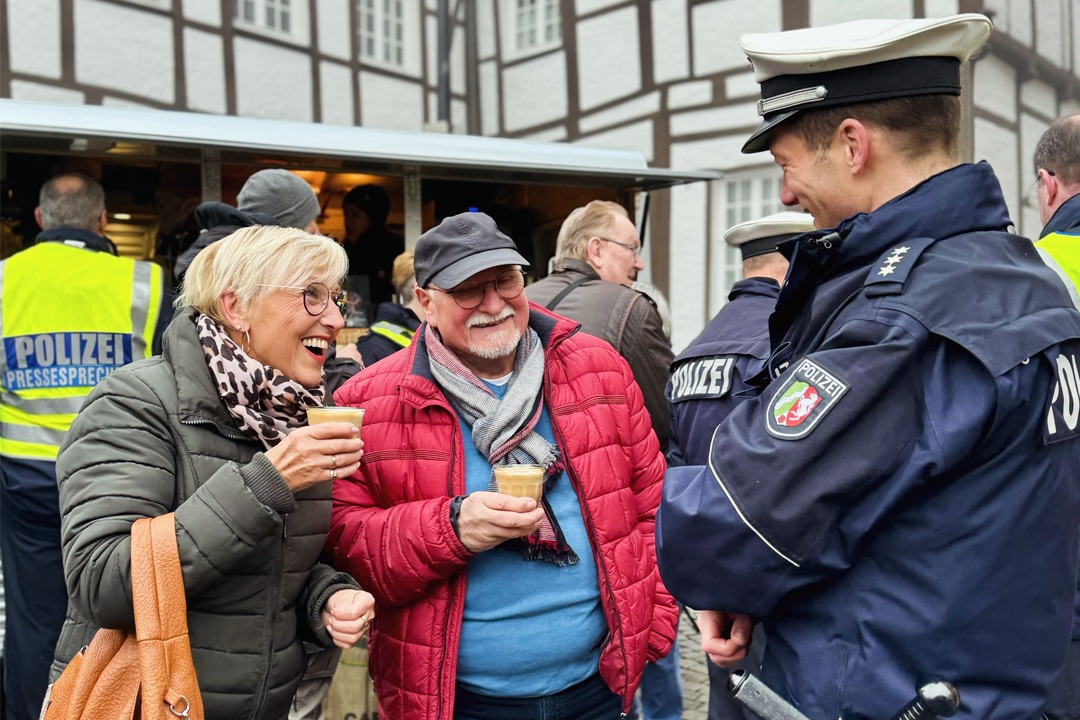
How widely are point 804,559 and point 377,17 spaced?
39.1 ft

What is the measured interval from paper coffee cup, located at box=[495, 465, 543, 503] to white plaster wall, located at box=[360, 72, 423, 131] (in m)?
10.3

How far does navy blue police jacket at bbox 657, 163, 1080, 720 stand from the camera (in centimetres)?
144

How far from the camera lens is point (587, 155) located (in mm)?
6590

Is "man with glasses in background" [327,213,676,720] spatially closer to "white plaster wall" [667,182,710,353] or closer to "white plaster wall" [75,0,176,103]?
"white plaster wall" [667,182,710,353]

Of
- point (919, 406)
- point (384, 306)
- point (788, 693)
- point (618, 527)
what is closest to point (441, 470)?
point (618, 527)

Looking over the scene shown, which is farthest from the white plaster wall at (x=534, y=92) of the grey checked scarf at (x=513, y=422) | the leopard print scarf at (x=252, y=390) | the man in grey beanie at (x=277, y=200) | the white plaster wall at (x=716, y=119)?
the leopard print scarf at (x=252, y=390)

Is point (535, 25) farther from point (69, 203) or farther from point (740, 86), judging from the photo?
point (69, 203)

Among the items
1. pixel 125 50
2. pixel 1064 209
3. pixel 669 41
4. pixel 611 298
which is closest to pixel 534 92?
pixel 669 41

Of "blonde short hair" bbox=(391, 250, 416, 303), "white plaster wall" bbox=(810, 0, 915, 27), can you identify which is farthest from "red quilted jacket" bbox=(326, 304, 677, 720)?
"white plaster wall" bbox=(810, 0, 915, 27)

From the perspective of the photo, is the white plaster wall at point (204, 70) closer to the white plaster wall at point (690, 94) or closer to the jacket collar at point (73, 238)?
the white plaster wall at point (690, 94)

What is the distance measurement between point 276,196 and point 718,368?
1731 mm

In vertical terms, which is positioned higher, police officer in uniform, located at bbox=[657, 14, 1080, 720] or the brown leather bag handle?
police officer in uniform, located at bbox=[657, 14, 1080, 720]

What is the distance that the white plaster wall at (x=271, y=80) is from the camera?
10836 millimetres

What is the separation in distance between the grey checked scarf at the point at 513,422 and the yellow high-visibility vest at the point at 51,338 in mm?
2005
